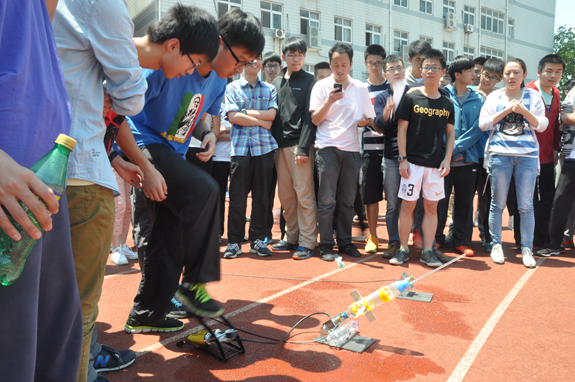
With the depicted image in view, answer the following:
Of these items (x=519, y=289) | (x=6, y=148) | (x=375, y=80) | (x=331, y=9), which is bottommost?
(x=519, y=289)

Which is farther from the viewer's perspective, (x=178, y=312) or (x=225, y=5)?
(x=225, y=5)

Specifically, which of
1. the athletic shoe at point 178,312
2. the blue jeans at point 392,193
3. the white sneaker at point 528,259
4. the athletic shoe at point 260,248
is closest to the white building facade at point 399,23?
the athletic shoe at point 260,248

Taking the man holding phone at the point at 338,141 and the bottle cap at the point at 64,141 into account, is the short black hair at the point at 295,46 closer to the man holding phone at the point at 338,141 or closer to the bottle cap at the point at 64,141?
the man holding phone at the point at 338,141

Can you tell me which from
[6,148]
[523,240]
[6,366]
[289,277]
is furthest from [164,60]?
[523,240]

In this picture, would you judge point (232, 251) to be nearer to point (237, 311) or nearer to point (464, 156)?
point (237, 311)

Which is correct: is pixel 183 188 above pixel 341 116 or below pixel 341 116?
below

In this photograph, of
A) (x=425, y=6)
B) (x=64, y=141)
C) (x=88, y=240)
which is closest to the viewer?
(x=64, y=141)

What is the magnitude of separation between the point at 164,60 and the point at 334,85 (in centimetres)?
322

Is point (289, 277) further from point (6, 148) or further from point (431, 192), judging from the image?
point (6, 148)

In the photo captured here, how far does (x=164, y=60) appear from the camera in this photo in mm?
2416

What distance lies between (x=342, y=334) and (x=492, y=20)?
33727 millimetres

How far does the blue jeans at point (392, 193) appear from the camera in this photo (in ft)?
18.9

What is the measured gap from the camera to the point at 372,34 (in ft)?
83.7

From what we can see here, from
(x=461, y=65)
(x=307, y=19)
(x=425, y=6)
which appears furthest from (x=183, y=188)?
(x=425, y=6)
